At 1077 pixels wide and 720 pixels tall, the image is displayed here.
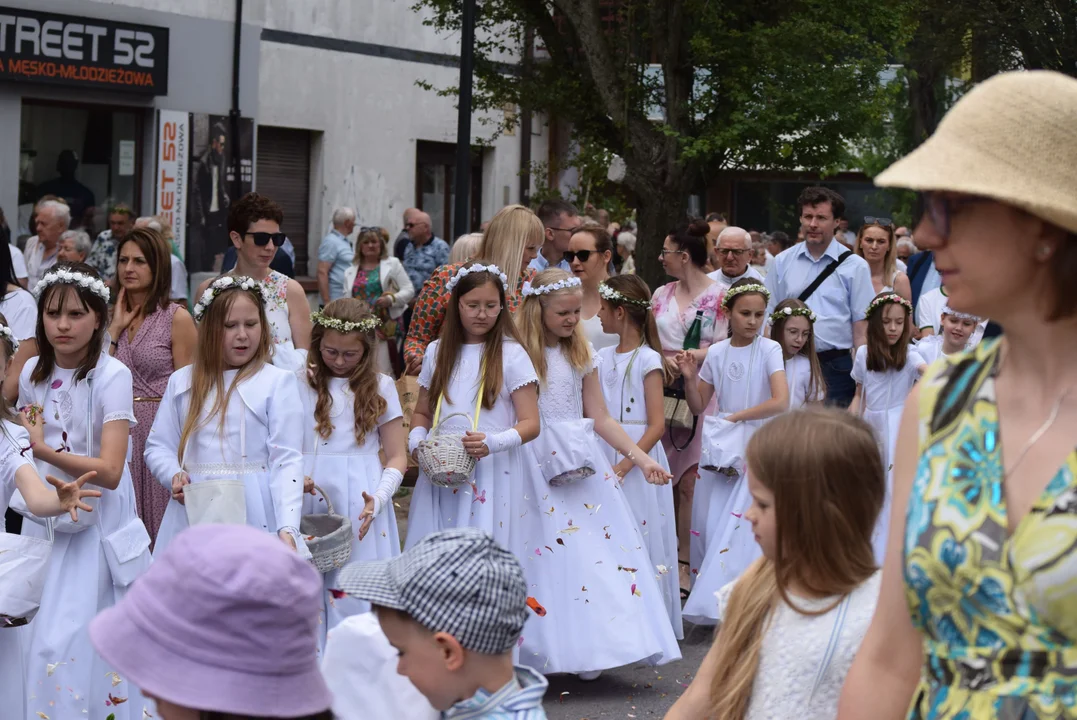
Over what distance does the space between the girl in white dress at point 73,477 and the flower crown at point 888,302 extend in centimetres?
480

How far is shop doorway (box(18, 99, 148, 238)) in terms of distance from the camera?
1705cm

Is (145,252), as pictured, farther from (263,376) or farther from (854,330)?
(854,330)

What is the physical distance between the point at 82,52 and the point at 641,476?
445 inches

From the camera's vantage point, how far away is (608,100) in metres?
15.4

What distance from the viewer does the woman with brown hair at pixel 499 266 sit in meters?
7.50

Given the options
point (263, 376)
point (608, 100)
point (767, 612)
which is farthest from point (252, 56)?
point (767, 612)

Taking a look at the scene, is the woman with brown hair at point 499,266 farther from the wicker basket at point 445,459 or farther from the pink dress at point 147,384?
the pink dress at point 147,384

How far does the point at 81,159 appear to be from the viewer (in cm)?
1759

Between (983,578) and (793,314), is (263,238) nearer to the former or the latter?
(793,314)

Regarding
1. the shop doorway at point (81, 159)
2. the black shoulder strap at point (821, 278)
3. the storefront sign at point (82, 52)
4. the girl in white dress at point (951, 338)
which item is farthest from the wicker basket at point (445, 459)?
the shop doorway at point (81, 159)

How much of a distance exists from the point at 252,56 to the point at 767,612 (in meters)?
17.0

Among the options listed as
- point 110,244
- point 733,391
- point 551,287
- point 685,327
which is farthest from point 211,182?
point 551,287

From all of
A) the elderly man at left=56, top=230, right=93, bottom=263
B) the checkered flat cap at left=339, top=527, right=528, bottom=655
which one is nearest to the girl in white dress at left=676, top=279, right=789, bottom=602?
the checkered flat cap at left=339, top=527, right=528, bottom=655

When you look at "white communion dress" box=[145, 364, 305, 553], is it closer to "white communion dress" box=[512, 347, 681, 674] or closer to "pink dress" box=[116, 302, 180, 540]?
"pink dress" box=[116, 302, 180, 540]
